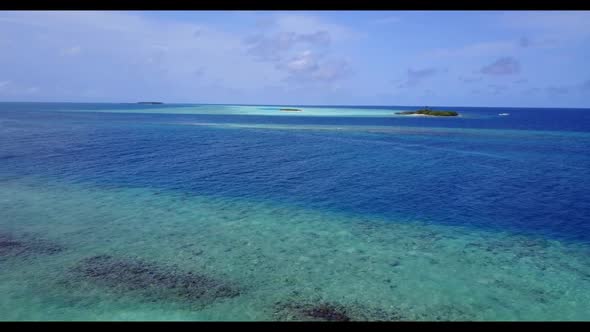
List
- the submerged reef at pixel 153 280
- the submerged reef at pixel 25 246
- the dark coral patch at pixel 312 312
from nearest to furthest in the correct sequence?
the dark coral patch at pixel 312 312 → the submerged reef at pixel 153 280 → the submerged reef at pixel 25 246

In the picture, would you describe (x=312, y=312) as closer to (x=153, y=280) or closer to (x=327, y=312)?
(x=327, y=312)

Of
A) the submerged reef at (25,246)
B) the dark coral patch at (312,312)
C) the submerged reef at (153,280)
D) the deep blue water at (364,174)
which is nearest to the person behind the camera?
the dark coral patch at (312,312)

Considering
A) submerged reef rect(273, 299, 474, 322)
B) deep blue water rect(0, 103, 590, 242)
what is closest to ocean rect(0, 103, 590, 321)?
submerged reef rect(273, 299, 474, 322)

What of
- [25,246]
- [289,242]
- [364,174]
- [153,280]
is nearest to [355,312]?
[289,242]

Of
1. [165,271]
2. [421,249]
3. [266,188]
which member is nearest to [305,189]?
[266,188]

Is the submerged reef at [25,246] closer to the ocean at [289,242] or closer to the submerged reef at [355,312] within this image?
the ocean at [289,242]

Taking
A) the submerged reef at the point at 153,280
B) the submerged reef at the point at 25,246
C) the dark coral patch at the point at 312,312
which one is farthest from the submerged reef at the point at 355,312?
the submerged reef at the point at 25,246
